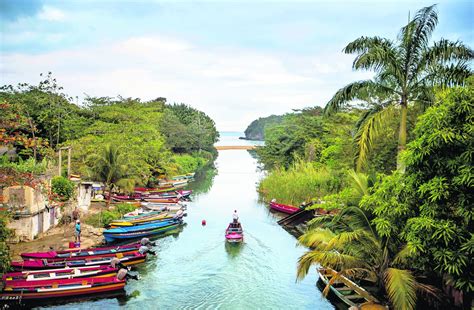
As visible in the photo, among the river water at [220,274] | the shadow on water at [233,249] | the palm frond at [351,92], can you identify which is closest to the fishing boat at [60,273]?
the river water at [220,274]

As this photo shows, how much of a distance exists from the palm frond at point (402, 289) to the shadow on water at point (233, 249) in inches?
409

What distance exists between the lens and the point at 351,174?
1194cm

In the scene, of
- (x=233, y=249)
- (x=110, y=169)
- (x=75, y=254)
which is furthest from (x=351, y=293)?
(x=110, y=169)

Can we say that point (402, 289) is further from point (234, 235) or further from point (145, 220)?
point (145, 220)

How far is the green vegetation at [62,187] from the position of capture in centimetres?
2066

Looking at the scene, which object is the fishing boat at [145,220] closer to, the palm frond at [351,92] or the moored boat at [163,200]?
the moored boat at [163,200]

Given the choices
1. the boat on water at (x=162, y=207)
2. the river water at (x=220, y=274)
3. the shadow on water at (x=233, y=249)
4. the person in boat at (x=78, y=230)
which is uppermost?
the person in boat at (x=78, y=230)

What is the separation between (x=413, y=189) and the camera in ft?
28.3

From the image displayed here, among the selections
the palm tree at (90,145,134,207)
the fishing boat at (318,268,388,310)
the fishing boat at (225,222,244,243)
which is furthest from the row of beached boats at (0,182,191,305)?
the palm tree at (90,145,134,207)

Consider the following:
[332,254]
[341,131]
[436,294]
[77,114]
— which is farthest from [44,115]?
[436,294]

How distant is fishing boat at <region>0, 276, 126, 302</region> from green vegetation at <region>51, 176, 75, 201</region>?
7724 mm

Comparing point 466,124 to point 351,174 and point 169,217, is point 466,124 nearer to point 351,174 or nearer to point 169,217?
point 351,174

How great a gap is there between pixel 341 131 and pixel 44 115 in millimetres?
20894

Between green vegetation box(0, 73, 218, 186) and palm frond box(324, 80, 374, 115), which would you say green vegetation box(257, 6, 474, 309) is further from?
green vegetation box(0, 73, 218, 186)
